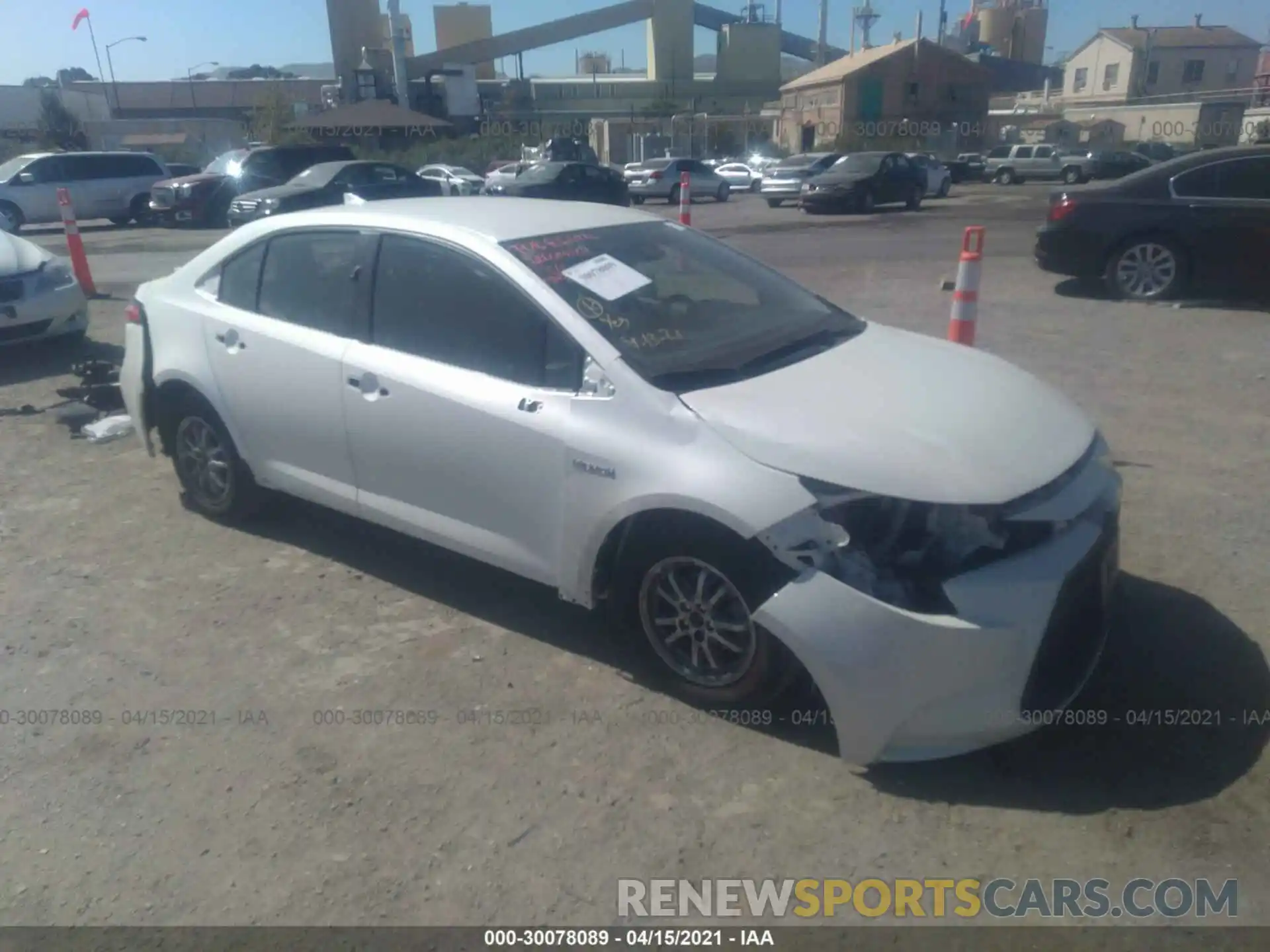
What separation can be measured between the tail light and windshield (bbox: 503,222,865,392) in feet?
21.9

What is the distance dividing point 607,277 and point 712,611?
1.38 metres

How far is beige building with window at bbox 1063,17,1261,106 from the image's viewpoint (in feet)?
236

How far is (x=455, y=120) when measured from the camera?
6062 cm

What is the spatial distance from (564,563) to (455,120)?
206 ft

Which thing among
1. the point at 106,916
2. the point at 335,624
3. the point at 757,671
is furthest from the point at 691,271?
the point at 106,916

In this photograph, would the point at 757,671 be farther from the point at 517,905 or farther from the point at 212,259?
the point at 212,259

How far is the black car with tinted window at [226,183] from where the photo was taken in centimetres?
2158

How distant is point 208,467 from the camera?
4.85m

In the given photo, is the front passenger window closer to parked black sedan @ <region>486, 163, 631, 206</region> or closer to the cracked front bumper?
the cracked front bumper

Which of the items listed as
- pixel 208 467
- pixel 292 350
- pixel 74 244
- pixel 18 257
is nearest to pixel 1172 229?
pixel 292 350

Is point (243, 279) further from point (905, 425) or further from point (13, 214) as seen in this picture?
point (13, 214)

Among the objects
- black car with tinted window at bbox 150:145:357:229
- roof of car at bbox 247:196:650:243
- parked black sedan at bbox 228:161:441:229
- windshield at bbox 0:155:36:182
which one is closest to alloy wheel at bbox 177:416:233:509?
roof of car at bbox 247:196:650:243

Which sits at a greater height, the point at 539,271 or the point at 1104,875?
the point at 539,271

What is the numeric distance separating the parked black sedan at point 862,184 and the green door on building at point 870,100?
3607 cm
